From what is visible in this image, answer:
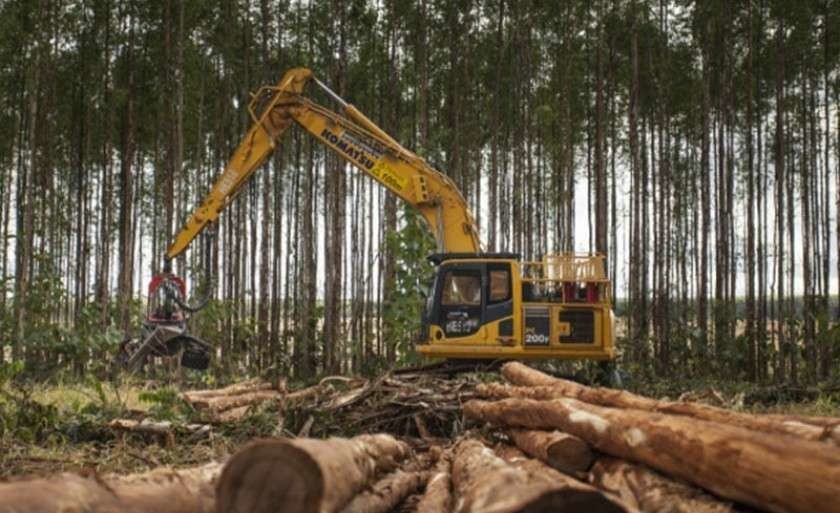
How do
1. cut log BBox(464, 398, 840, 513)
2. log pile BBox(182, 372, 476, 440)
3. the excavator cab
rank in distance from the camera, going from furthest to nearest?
the excavator cab → log pile BBox(182, 372, 476, 440) → cut log BBox(464, 398, 840, 513)

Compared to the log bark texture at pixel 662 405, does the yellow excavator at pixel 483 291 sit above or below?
above

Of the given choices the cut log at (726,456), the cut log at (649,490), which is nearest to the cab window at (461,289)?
the cut log at (726,456)

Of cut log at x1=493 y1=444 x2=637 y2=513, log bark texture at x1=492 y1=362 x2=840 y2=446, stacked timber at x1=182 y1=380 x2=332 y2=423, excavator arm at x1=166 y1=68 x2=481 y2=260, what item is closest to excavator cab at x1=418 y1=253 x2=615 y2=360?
excavator arm at x1=166 y1=68 x2=481 y2=260

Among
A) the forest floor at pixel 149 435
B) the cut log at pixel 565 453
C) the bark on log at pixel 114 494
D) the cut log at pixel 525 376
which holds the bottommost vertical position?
the forest floor at pixel 149 435

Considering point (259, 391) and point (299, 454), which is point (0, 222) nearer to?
point (259, 391)

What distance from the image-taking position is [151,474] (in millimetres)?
3330

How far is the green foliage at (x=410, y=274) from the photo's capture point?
52.4 feet

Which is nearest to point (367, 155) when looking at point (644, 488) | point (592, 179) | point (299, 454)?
point (644, 488)

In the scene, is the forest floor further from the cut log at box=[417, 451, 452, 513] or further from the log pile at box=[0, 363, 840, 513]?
the cut log at box=[417, 451, 452, 513]

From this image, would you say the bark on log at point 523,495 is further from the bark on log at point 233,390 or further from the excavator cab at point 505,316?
the excavator cab at point 505,316

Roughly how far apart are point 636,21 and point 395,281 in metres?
9.41

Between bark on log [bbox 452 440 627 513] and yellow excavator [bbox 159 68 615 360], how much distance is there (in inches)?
286

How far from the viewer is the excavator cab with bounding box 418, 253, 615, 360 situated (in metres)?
11.6

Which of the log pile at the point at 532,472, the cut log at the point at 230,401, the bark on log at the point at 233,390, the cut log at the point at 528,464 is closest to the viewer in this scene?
the log pile at the point at 532,472
